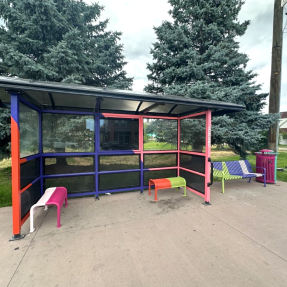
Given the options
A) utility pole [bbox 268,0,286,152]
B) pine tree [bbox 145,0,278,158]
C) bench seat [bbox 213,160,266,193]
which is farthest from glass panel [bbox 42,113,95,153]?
utility pole [bbox 268,0,286,152]

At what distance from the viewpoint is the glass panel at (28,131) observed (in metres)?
2.62

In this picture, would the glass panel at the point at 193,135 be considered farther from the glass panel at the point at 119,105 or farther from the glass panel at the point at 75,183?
the glass panel at the point at 75,183

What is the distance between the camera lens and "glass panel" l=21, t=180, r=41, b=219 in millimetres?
2535

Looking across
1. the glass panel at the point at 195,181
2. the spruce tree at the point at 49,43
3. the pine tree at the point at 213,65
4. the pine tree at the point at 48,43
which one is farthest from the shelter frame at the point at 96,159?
the spruce tree at the point at 49,43

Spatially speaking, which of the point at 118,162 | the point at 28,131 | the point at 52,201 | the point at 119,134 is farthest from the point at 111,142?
the point at 52,201

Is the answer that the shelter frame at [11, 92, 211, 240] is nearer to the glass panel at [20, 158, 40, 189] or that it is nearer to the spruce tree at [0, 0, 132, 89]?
the glass panel at [20, 158, 40, 189]

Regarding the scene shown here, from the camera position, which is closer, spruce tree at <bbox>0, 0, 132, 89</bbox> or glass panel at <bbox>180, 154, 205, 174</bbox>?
glass panel at <bbox>180, 154, 205, 174</bbox>

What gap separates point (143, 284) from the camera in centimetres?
155

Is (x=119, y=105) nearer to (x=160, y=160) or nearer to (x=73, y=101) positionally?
(x=73, y=101)

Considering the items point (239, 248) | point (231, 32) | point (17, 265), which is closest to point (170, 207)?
point (239, 248)

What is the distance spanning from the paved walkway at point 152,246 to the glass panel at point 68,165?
0.80m

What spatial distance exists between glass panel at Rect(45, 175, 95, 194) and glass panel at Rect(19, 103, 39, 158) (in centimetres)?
83

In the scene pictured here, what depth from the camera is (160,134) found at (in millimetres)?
4488

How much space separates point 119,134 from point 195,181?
7.72 feet
